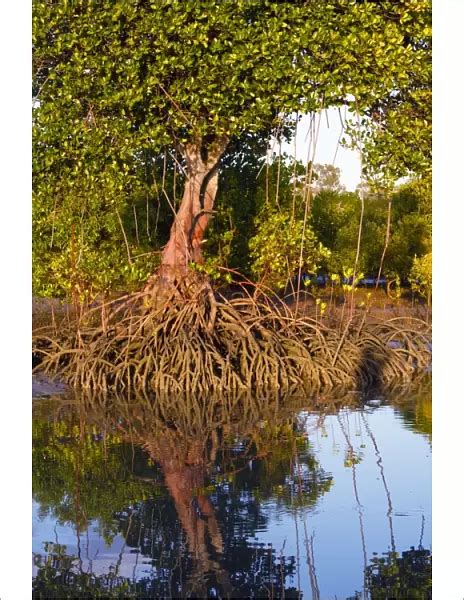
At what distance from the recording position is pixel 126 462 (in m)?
8.95

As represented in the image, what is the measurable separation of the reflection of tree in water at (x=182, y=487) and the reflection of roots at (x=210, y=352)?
0.74m

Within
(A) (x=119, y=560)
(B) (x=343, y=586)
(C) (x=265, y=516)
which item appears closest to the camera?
(B) (x=343, y=586)

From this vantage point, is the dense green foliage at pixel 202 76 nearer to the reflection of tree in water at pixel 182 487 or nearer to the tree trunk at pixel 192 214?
the tree trunk at pixel 192 214

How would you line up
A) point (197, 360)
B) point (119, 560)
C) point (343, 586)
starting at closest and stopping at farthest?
point (343, 586) → point (119, 560) → point (197, 360)

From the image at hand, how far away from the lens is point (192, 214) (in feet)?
41.9

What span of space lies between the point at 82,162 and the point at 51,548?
16.3 feet

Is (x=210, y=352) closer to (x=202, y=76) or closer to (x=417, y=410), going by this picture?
(x=417, y=410)

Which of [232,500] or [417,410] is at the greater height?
[417,410]

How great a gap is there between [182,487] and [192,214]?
16.8 ft

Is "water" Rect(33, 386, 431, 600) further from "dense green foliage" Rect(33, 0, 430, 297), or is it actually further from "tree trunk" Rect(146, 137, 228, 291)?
"dense green foliage" Rect(33, 0, 430, 297)
